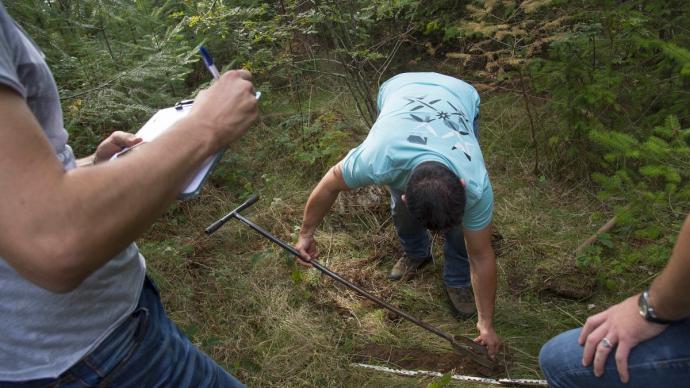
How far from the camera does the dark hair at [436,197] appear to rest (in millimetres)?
2109

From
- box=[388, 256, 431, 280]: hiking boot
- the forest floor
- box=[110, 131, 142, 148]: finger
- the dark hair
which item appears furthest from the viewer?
box=[388, 256, 431, 280]: hiking boot

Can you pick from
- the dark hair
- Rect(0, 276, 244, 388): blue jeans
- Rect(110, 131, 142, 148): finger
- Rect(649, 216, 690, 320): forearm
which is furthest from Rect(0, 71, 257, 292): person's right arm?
the dark hair

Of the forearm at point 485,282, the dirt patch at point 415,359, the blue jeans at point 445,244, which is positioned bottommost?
the dirt patch at point 415,359

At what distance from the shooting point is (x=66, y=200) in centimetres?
68

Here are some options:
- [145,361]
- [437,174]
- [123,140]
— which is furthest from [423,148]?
[145,361]

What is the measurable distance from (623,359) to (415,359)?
167 cm

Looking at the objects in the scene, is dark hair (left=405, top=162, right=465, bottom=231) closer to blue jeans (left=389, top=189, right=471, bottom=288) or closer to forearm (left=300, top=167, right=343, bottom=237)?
forearm (left=300, top=167, right=343, bottom=237)

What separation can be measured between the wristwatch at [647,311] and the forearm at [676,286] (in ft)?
0.04

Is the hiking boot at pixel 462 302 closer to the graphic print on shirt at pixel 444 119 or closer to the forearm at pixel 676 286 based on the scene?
the graphic print on shirt at pixel 444 119

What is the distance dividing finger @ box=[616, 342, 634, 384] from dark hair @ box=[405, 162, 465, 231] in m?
1.03

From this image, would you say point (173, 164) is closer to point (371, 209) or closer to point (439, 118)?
point (439, 118)

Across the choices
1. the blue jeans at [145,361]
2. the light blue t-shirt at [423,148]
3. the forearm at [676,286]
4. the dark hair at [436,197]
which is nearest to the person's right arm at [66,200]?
the blue jeans at [145,361]

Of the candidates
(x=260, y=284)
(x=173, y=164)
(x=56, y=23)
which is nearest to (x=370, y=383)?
(x=260, y=284)

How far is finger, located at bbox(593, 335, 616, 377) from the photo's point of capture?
1156mm
